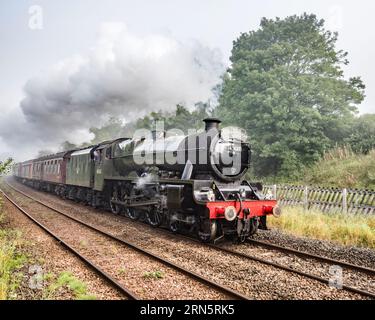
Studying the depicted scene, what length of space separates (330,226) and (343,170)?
6.47m

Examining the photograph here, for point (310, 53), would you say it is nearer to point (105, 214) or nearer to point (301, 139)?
point (301, 139)

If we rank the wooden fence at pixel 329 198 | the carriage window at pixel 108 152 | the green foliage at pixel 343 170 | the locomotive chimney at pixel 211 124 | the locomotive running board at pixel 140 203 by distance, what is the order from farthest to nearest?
the green foliage at pixel 343 170
the carriage window at pixel 108 152
the wooden fence at pixel 329 198
the locomotive running board at pixel 140 203
the locomotive chimney at pixel 211 124

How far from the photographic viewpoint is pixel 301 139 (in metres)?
→ 16.1

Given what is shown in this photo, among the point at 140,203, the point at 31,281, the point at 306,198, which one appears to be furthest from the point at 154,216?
the point at 306,198

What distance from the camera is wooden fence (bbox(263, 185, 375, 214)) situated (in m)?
10.6

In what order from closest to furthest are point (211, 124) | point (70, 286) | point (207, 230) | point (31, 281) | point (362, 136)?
point (70, 286) → point (31, 281) → point (207, 230) → point (211, 124) → point (362, 136)

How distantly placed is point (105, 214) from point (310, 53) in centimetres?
1287

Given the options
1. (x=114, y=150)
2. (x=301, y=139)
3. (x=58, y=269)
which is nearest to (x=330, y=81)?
(x=301, y=139)

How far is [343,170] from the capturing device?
14992mm

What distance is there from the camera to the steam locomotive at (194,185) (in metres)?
7.80

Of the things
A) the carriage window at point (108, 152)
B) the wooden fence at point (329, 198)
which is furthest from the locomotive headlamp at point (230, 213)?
the carriage window at point (108, 152)

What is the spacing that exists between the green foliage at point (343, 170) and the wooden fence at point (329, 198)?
194cm

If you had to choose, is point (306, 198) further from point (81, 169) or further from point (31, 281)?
point (81, 169)

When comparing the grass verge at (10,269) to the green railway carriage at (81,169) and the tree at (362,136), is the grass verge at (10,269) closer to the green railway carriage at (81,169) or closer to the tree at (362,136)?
the green railway carriage at (81,169)
